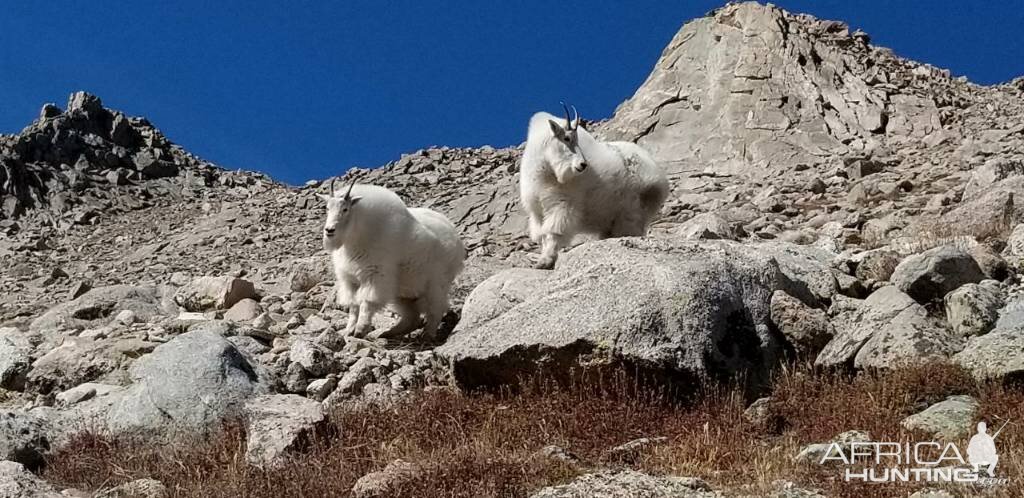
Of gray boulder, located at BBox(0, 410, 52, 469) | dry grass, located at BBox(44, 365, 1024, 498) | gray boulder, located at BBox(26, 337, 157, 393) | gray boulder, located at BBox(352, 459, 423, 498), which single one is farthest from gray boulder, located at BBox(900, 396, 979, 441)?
gray boulder, located at BBox(26, 337, 157, 393)

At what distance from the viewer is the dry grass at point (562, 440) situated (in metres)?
6.00

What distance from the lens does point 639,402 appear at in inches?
284

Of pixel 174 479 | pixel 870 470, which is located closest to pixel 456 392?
pixel 174 479

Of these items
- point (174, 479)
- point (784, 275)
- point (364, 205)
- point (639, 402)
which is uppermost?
point (364, 205)

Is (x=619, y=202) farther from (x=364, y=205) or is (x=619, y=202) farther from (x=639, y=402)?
(x=639, y=402)

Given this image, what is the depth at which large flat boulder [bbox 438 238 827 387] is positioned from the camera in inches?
294

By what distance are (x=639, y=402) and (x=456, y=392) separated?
1.60 metres

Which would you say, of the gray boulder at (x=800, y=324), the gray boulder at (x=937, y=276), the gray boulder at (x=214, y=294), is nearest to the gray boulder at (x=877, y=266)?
the gray boulder at (x=937, y=276)

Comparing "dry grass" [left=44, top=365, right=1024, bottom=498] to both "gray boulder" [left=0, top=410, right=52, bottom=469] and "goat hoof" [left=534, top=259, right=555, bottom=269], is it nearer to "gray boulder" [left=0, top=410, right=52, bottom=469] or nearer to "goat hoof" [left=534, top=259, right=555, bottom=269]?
"gray boulder" [left=0, top=410, right=52, bottom=469]

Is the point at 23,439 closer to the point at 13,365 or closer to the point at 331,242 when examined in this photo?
the point at 13,365

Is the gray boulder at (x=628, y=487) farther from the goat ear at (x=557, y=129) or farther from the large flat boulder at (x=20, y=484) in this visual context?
the goat ear at (x=557, y=129)

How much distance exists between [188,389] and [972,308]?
6254mm

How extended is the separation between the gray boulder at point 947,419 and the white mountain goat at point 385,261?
5.30 metres

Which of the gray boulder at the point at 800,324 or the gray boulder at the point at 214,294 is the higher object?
the gray boulder at the point at 214,294
